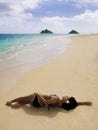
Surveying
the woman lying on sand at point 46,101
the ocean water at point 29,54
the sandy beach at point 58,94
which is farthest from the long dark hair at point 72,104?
the ocean water at point 29,54

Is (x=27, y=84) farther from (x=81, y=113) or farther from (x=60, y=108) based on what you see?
(x=81, y=113)

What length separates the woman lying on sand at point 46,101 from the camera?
20.0 feet

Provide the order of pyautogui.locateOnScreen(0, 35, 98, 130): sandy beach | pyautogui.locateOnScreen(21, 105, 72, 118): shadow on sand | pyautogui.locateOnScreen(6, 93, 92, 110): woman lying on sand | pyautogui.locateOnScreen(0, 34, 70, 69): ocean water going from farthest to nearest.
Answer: pyautogui.locateOnScreen(0, 34, 70, 69): ocean water → pyautogui.locateOnScreen(6, 93, 92, 110): woman lying on sand → pyautogui.locateOnScreen(21, 105, 72, 118): shadow on sand → pyautogui.locateOnScreen(0, 35, 98, 130): sandy beach

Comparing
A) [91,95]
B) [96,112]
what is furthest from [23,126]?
[91,95]

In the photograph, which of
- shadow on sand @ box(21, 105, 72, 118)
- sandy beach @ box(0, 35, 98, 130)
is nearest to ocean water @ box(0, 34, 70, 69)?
sandy beach @ box(0, 35, 98, 130)

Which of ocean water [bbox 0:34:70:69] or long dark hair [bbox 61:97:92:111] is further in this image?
ocean water [bbox 0:34:70:69]

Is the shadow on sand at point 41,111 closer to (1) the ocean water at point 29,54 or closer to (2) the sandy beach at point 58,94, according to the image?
(2) the sandy beach at point 58,94

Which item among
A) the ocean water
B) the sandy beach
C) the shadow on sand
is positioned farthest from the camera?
the ocean water

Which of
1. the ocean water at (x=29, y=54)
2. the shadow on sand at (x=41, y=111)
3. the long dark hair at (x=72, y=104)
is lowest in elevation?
the ocean water at (x=29, y=54)

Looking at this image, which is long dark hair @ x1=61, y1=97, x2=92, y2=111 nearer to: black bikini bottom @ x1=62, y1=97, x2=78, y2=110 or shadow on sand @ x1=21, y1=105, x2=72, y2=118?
black bikini bottom @ x1=62, y1=97, x2=78, y2=110

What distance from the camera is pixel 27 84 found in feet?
27.7

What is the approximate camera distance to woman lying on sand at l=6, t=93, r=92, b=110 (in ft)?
20.0

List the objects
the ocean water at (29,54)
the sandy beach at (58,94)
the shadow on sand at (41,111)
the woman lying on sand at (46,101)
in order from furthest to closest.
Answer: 1. the ocean water at (29,54)
2. the woman lying on sand at (46,101)
3. the shadow on sand at (41,111)
4. the sandy beach at (58,94)

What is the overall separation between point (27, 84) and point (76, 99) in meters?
2.32
